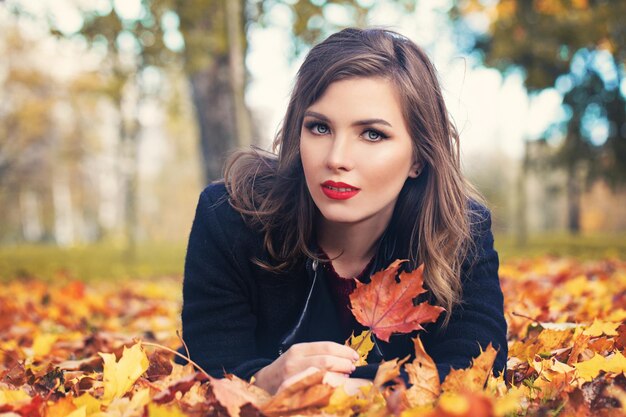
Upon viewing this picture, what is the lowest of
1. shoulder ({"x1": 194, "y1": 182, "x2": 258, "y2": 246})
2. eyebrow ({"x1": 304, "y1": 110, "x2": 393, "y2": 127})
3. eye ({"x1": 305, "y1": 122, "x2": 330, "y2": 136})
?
shoulder ({"x1": 194, "y1": 182, "x2": 258, "y2": 246})

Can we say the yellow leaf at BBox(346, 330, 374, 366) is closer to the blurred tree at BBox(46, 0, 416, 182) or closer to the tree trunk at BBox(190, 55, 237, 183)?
the blurred tree at BBox(46, 0, 416, 182)

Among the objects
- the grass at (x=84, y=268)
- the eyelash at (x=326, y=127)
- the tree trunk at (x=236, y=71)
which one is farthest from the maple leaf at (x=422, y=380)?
the grass at (x=84, y=268)

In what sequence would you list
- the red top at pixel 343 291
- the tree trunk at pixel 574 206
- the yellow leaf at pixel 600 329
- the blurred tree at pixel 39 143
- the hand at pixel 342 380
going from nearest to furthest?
the hand at pixel 342 380 → the yellow leaf at pixel 600 329 → the red top at pixel 343 291 → the blurred tree at pixel 39 143 → the tree trunk at pixel 574 206

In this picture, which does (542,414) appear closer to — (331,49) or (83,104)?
(331,49)

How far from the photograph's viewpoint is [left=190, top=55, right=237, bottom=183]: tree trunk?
6668mm

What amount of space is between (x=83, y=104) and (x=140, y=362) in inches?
851

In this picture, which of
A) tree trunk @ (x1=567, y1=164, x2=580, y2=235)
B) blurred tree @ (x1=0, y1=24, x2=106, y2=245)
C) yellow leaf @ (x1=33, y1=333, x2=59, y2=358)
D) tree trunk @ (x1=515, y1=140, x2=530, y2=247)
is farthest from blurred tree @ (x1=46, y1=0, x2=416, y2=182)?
tree trunk @ (x1=567, y1=164, x2=580, y2=235)

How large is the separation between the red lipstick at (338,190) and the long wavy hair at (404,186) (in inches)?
9.8

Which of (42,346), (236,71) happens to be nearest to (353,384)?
(42,346)

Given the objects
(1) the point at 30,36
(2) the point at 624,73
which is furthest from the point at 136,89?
(2) the point at 624,73

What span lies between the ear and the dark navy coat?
28 centimetres

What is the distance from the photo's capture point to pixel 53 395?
1488mm

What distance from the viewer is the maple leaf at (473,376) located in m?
1.36

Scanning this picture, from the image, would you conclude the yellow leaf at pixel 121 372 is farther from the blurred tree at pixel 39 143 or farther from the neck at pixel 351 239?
the blurred tree at pixel 39 143
